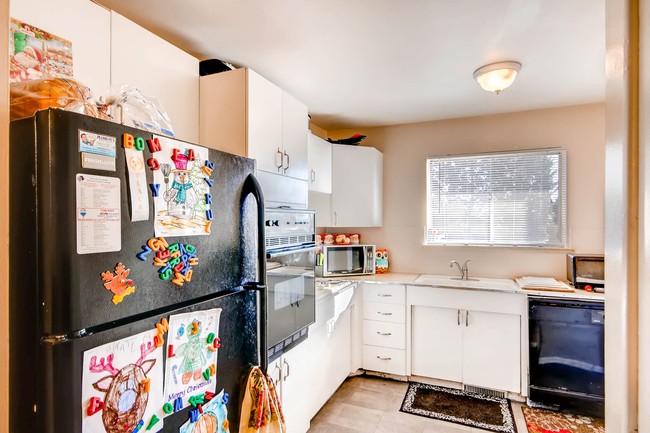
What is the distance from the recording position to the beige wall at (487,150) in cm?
296

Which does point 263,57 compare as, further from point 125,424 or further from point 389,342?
point 389,342

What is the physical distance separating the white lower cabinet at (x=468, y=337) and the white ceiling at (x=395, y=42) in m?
1.63

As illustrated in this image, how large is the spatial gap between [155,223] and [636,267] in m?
0.89

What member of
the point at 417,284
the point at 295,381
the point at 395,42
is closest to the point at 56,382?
the point at 295,381

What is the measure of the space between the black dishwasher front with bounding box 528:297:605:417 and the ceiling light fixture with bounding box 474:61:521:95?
5.19 ft

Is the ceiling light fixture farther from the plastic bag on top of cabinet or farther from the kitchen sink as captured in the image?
the plastic bag on top of cabinet

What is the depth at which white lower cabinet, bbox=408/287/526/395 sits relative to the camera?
271 cm

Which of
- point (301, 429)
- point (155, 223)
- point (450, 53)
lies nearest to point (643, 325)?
point (155, 223)

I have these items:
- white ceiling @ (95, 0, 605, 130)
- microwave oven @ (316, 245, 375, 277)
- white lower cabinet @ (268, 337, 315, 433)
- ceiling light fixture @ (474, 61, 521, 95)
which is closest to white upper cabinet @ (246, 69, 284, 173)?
white ceiling @ (95, 0, 605, 130)

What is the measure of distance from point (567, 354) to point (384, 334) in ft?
4.45

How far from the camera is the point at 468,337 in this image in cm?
284

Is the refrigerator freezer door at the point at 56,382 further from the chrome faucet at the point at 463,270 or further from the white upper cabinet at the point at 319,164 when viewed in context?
the chrome faucet at the point at 463,270

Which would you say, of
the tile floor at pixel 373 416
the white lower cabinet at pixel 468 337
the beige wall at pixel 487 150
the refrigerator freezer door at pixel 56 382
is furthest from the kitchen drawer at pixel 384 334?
the refrigerator freezer door at pixel 56 382

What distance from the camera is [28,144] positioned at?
2.21 feet
